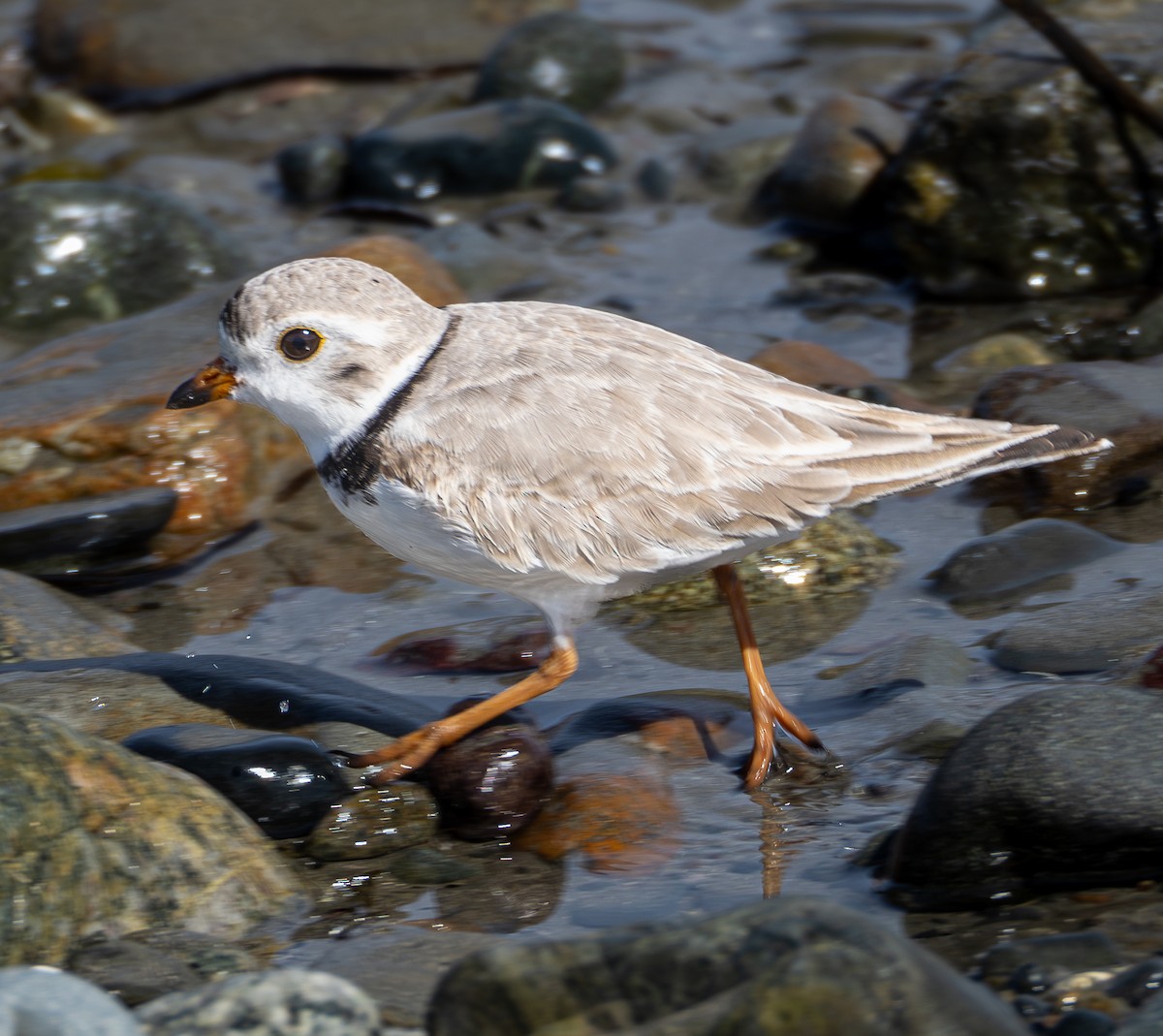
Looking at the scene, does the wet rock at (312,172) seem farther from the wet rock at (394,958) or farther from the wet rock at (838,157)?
the wet rock at (394,958)

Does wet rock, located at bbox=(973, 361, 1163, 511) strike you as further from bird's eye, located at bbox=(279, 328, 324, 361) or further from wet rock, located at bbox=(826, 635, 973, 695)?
bird's eye, located at bbox=(279, 328, 324, 361)

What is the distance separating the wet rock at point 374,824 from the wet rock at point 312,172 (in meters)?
7.03

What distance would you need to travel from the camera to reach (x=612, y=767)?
16.4 feet

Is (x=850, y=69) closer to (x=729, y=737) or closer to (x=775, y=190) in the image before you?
(x=775, y=190)

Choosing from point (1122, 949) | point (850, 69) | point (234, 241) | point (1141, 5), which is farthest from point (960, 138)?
point (1122, 949)

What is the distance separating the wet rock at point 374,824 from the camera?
185 inches

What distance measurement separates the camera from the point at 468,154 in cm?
1077

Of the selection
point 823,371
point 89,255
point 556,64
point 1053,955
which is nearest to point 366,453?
point 1053,955

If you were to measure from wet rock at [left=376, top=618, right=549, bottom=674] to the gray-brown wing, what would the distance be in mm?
1120

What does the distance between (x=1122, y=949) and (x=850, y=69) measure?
9729 mm

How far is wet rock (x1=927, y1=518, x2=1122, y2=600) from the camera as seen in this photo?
6039 mm

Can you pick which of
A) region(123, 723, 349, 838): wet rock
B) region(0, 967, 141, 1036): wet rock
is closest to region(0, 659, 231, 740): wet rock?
region(123, 723, 349, 838): wet rock

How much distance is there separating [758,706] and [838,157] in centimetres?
570

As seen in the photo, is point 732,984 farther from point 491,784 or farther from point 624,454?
point 624,454
